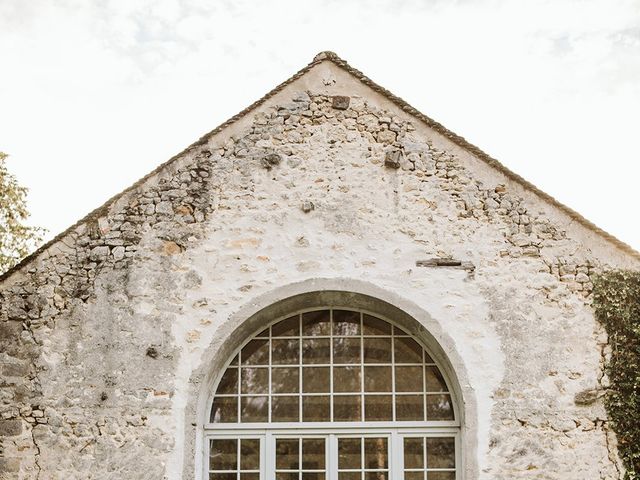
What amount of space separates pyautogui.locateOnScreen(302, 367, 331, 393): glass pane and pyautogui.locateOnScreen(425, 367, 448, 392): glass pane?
41.4 inches

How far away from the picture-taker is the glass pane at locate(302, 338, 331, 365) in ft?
28.1

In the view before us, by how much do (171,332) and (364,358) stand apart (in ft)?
6.73

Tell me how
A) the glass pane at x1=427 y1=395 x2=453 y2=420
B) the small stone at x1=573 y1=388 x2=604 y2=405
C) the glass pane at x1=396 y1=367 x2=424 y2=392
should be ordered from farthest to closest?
the glass pane at x1=396 y1=367 x2=424 y2=392
the glass pane at x1=427 y1=395 x2=453 y2=420
the small stone at x1=573 y1=388 x2=604 y2=405

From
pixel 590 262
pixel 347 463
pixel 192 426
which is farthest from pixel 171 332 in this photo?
pixel 590 262

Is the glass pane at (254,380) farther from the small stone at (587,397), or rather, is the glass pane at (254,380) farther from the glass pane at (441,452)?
the small stone at (587,397)

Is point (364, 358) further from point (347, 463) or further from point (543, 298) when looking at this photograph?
point (543, 298)

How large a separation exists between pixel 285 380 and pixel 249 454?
0.84 meters

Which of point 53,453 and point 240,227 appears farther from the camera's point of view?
point 240,227

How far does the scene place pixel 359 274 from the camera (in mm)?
8289

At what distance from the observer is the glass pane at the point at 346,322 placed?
8.68 m

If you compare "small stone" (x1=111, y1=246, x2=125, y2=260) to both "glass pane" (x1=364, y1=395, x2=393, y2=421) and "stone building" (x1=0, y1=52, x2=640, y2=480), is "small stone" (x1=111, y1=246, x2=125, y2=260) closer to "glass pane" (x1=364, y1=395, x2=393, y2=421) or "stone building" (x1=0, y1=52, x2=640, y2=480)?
"stone building" (x1=0, y1=52, x2=640, y2=480)

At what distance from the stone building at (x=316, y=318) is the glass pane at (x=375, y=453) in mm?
15

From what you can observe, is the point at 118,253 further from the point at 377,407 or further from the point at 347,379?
the point at 377,407

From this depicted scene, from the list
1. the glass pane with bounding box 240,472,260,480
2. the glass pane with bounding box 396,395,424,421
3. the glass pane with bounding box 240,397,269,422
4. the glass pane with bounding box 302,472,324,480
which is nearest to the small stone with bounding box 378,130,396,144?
the glass pane with bounding box 396,395,424,421
